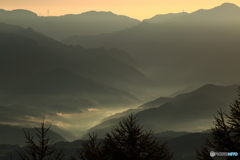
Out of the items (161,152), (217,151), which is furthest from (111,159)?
(217,151)

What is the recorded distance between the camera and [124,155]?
36.2m

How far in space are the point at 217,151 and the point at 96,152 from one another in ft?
31.2

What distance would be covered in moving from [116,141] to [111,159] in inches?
56.4

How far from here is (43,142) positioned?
3766 cm

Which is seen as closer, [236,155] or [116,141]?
[236,155]

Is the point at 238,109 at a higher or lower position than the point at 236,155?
higher

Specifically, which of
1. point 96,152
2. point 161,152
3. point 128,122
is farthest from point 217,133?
point 96,152

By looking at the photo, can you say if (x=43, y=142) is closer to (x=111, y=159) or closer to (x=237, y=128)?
(x=111, y=159)

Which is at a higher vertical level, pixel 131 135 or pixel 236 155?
pixel 131 135

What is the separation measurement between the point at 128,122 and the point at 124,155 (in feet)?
9.95

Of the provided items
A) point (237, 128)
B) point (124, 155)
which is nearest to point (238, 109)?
point (237, 128)

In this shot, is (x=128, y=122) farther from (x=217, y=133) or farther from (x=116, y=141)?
(x=217, y=133)

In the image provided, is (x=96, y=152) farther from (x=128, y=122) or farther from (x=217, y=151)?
(x=217, y=151)

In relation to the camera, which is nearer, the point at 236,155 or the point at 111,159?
the point at 236,155
